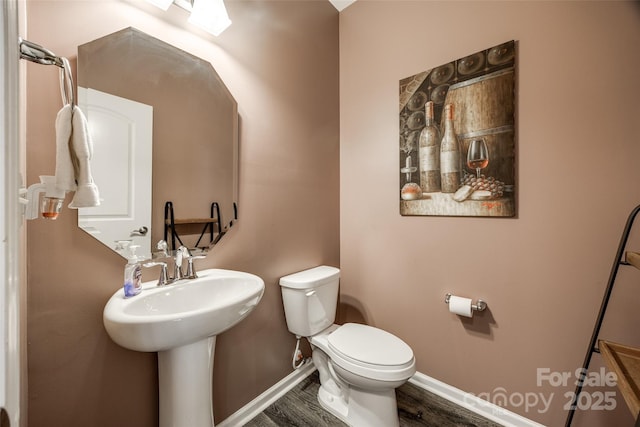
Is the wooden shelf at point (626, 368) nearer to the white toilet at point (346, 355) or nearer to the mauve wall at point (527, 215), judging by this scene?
the mauve wall at point (527, 215)

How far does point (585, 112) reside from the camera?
3.93 feet

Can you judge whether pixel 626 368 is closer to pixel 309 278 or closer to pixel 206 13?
pixel 309 278

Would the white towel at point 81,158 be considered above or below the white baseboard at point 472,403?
above

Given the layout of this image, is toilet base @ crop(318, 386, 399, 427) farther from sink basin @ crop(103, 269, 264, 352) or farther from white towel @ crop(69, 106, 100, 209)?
white towel @ crop(69, 106, 100, 209)

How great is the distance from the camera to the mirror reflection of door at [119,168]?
0.97 metres

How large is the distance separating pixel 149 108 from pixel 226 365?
1246 millimetres

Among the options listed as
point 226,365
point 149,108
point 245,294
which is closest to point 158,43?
point 149,108

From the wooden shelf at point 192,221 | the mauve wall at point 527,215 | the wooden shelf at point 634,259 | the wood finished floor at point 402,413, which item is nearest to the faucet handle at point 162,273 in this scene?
the wooden shelf at point 192,221

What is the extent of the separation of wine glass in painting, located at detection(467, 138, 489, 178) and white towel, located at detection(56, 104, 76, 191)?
5.46ft

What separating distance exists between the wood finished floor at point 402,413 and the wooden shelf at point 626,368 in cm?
75

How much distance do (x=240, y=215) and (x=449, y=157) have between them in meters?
1.20

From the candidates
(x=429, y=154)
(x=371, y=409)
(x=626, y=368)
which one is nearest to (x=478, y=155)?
(x=429, y=154)

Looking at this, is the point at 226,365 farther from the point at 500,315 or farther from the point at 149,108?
the point at 500,315

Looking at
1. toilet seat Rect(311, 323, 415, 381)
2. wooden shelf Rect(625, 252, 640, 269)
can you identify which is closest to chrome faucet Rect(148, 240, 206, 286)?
toilet seat Rect(311, 323, 415, 381)
